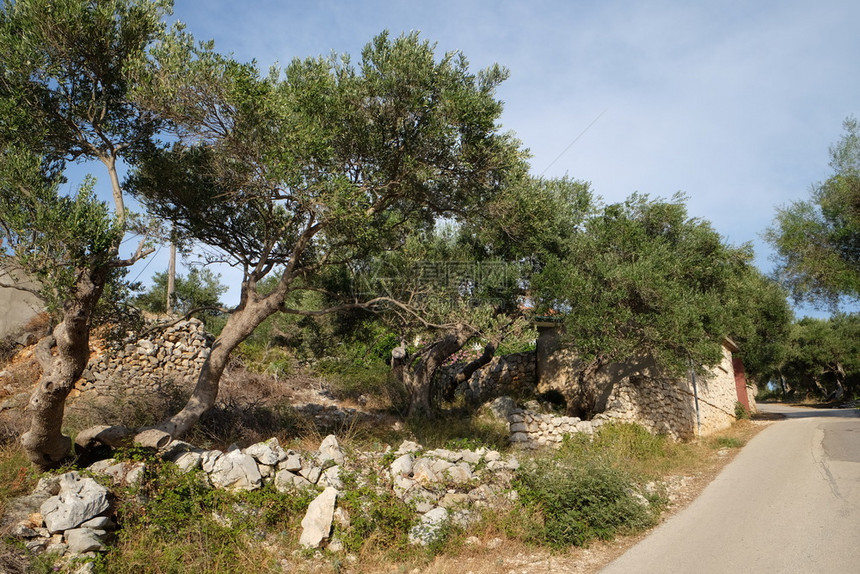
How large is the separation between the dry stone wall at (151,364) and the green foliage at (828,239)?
2036 centimetres

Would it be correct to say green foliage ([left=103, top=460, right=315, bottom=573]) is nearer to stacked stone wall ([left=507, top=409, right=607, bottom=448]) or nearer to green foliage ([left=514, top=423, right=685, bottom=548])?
green foliage ([left=514, top=423, right=685, bottom=548])

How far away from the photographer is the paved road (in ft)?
20.1

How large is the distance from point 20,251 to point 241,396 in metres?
7.40

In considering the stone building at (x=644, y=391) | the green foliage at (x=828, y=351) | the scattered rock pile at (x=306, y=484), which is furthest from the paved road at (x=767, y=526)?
the green foliage at (x=828, y=351)

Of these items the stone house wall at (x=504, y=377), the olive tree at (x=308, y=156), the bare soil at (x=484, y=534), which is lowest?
the bare soil at (x=484, y=534)

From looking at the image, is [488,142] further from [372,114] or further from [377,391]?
[377,391]

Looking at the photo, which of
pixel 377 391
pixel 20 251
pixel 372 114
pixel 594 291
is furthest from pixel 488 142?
pixel 377 391

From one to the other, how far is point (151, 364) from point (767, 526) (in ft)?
48.4

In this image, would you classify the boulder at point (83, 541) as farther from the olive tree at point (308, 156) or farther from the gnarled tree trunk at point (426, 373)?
the gnarled tree trunk at point (426, 373)

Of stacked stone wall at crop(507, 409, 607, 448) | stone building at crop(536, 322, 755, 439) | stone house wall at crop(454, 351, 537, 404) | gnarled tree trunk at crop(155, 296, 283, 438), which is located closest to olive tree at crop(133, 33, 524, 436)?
gnarled tree trunk at crop(155, 296, 283, 438)

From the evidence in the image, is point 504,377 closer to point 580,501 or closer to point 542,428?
point 542,428

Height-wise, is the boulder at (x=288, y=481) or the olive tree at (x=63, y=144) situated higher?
the olive tree at (x=63, y=144)

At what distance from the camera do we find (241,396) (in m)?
13.2

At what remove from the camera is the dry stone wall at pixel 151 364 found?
43.6 feet
